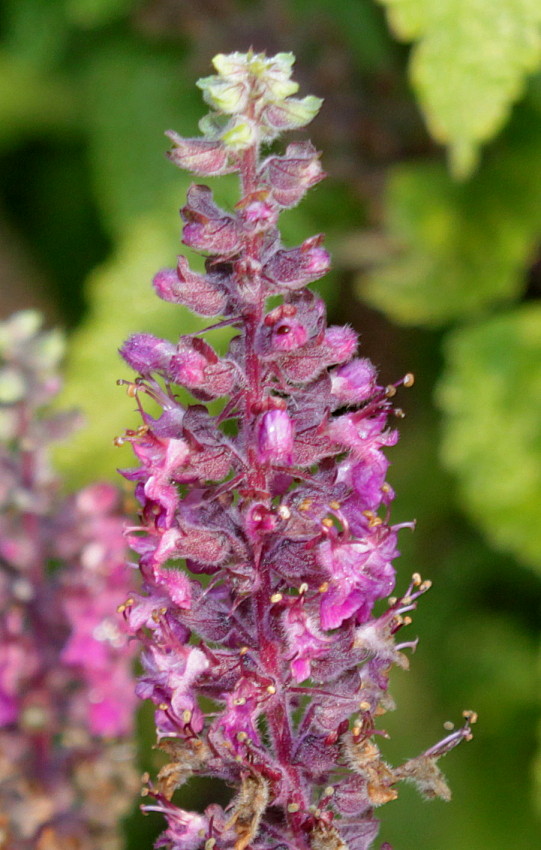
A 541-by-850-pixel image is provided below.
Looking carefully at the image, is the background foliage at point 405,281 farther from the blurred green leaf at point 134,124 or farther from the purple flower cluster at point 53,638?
the purple flower cluster at point 53,638

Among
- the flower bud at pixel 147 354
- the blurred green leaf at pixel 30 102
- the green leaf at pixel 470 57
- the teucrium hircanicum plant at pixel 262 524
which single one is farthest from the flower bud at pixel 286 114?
the blurred green leaf at pixel 30 102

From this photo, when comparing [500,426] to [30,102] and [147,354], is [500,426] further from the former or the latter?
[30,102]

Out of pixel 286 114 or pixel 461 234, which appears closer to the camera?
pixel 286 114

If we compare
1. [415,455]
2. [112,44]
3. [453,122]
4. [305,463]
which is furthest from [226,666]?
[112,44]

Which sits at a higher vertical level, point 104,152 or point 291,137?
point 104,152

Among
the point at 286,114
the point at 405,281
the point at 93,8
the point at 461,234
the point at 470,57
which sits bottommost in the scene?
the point at 286,114

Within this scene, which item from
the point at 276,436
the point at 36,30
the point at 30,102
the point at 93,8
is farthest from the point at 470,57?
the point at 30,102

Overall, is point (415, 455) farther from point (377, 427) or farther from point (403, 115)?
point (377, 427)
